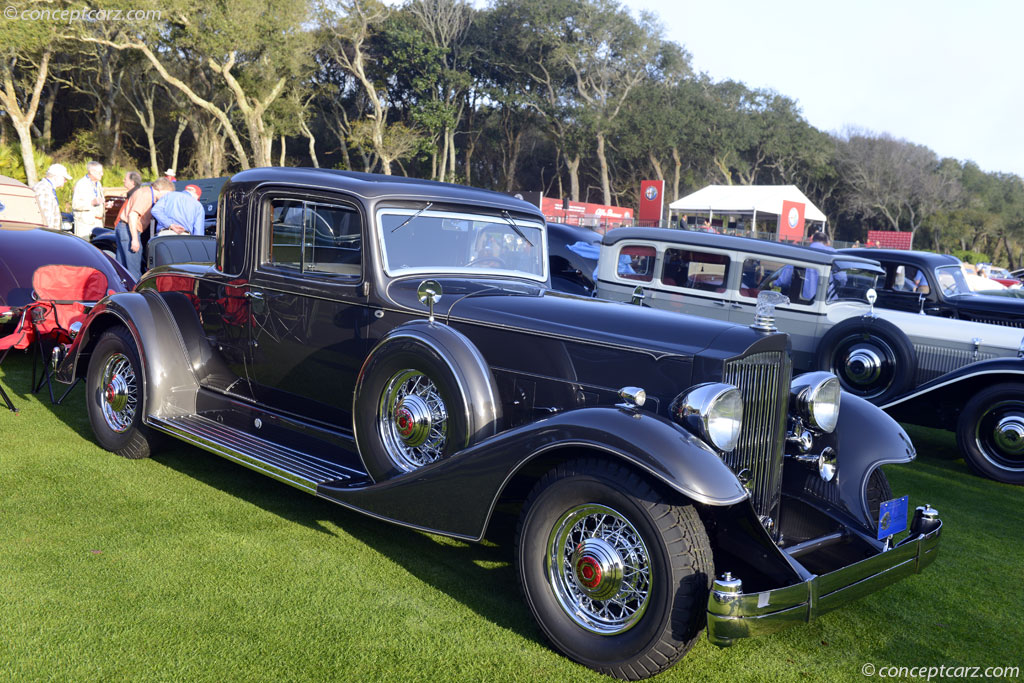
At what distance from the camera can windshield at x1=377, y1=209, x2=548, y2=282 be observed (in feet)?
13.8

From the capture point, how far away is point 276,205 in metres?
4.64

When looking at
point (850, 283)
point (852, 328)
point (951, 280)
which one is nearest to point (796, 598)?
point (852, 328)

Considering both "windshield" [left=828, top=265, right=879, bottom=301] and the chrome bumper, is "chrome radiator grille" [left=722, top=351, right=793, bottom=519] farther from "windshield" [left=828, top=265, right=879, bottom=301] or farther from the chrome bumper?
"windshield" [left=828, top=265, right=879, bottom=301]

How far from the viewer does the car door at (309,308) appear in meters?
4.23

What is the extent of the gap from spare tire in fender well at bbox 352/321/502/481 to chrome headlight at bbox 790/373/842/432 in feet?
4.62

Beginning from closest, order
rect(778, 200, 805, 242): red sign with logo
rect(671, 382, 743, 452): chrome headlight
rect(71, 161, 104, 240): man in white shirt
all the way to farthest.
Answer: rect(671, 382, 743, 452): chrome headlight
rect(71, 161, 104, 240): man in white shirt
rect(778, 200, 805, 242): red sign with logo

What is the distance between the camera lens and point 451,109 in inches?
1624

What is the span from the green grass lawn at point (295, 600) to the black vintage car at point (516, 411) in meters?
0.33

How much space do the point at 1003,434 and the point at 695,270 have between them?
11.0ft

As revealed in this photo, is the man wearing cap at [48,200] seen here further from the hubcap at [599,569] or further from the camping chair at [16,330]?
the hubcap at [599,569]

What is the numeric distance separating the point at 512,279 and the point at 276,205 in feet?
4.74

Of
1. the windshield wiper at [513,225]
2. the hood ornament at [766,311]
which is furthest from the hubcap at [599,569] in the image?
the windshield wiper at [513,225]

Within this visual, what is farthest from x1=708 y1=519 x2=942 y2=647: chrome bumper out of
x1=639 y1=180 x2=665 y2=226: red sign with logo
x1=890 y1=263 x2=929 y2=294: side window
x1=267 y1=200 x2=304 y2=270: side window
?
x1=639 y1=180 x2=665 y2=226: red sign with logo

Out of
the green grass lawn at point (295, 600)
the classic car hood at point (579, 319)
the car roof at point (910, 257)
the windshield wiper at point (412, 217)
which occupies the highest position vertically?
the car roof at point (910, 257)
